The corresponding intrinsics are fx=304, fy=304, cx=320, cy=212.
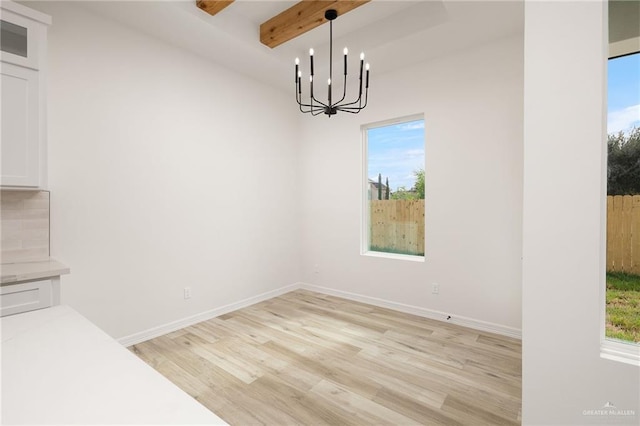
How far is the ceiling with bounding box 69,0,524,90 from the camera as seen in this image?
103 inches

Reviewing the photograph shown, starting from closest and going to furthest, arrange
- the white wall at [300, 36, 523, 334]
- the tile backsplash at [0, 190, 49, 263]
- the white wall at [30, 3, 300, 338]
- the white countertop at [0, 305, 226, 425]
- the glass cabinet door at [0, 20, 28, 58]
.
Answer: the white countertop at [0, 305, 226, 425] → the glass cabinet door at [0, 20, 28, 58] → the tile backsplash at [0, 190, 49, 263] → the white wall at [30, 3, 300, 338] → the white wall at [300, 36, 523, 334]

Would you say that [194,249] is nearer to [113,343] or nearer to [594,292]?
[113,343]

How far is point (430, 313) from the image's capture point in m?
3.48

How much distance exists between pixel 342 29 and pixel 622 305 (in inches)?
131

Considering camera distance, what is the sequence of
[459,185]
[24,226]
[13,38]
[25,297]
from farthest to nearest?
[459,185]
[24,226]
[13,38]
[25,297]

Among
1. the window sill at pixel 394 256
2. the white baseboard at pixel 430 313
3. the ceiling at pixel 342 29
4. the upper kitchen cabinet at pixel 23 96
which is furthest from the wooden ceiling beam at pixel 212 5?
the white baseboard at pixel 430 313

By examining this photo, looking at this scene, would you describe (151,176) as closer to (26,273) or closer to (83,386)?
(26,273)

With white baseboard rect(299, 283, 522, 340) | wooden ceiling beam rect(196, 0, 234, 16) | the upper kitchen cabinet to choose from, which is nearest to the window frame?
white baseboard rect(299, 283, 522, 340)

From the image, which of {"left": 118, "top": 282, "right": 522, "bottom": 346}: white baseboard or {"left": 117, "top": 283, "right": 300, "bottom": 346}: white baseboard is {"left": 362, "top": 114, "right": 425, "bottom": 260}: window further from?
{"left": 117, "top": 283, "right": 300, "bottom": 346}: white baseboard

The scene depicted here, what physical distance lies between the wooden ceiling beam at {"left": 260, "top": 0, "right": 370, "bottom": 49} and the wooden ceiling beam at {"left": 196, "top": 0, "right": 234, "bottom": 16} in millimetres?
635

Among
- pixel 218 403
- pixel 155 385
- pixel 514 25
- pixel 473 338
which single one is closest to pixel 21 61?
pixel 155 385

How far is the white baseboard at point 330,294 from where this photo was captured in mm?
2947

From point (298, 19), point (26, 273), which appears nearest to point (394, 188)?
point (298, 19)

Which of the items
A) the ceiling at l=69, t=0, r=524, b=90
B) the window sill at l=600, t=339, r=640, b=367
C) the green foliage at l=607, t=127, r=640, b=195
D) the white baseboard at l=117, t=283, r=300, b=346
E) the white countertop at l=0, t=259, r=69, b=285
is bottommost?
the white baseboard at l=117, t=283, r=300, b=346
